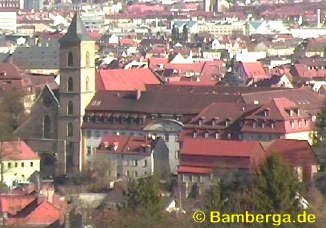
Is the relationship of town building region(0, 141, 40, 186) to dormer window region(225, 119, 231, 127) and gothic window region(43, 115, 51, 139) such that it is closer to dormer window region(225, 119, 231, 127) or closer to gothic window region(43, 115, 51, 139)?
gothic window region(43, 115, 51, 139)

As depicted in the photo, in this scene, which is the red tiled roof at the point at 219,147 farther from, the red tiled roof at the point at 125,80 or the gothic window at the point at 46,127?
the red tiled roof at the point at 125,80

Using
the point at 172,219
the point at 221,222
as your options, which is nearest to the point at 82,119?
the point at 172,219

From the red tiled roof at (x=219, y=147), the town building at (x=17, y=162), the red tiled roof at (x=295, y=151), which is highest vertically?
the red tiled roof at (x=295, y=151)

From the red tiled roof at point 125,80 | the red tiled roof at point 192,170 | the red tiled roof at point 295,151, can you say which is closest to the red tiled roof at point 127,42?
the red tiled roof at point 125,80

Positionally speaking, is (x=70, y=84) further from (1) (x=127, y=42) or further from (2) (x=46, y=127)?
(1) (x=127, y=42)

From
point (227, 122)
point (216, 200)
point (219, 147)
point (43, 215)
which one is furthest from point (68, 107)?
point (216, 200)

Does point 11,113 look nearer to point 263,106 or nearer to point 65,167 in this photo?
point 65,167
